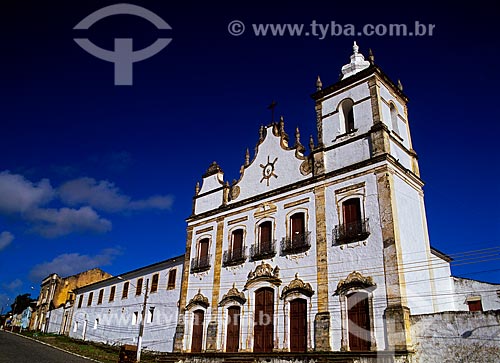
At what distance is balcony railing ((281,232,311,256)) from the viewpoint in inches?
755

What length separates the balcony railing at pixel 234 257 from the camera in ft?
71.4

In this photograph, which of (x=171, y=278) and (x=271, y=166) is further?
(x=171, y=278)

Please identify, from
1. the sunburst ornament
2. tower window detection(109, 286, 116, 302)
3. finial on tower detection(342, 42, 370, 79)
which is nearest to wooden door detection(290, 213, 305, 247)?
the sunburst ornament

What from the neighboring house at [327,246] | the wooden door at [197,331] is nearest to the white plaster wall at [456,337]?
the neighboring house at [327,246]

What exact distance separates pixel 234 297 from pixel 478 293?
12632 millimetres

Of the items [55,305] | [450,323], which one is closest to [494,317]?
[450,323]

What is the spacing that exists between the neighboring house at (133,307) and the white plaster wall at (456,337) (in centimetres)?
1478

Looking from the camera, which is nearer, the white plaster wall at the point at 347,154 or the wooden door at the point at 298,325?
the wooden door at the point at 298,325

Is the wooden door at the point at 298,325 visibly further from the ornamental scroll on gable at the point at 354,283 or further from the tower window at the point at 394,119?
the tower window at the point at 394,119

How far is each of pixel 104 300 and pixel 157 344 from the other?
11.4 metres

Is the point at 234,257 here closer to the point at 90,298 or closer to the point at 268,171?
the point at 268,171

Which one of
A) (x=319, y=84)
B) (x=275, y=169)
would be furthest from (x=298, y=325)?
(x=319, y=84)

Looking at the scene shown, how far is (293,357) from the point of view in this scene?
1741cm

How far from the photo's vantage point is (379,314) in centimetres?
1577
